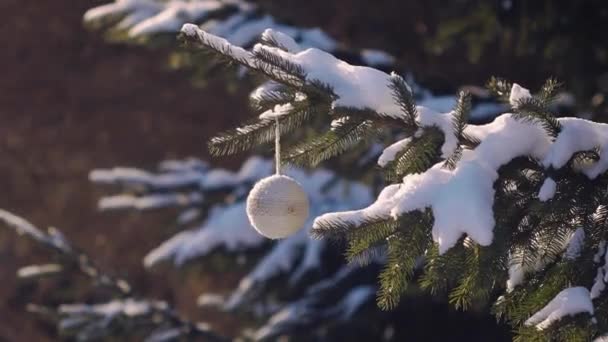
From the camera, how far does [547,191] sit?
1.00m

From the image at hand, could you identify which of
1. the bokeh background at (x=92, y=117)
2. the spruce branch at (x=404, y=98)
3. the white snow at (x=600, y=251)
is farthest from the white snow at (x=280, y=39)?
the bokeh background at (x=92, y=117)

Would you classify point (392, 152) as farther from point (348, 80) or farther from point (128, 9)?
point (128, 9)

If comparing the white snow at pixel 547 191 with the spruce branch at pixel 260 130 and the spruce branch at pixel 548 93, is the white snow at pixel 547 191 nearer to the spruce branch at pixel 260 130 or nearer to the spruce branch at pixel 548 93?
the spruce branch at pixel 548 93

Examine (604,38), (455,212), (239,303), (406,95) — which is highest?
(406,95)

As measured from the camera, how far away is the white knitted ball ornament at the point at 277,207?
1.08 m

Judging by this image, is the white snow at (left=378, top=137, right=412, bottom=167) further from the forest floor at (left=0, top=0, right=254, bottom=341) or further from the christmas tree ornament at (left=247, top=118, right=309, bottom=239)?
the forest floor at (left=0, top=0, right=254, bottom=341)

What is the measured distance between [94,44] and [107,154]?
1.90 feet

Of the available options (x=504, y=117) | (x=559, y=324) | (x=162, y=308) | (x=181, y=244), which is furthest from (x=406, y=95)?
(x=181, y=244)

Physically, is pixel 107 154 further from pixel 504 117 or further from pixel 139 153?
pixel 504 117

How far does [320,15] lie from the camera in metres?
4.50

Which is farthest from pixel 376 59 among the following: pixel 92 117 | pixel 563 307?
pixel 92 117

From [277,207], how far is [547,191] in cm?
31

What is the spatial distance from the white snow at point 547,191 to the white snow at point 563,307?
102 millimetres

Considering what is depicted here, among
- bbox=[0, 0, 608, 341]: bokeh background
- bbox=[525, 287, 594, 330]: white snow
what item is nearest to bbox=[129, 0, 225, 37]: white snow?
bbox=[525, 287, 594, 330]: white snow
